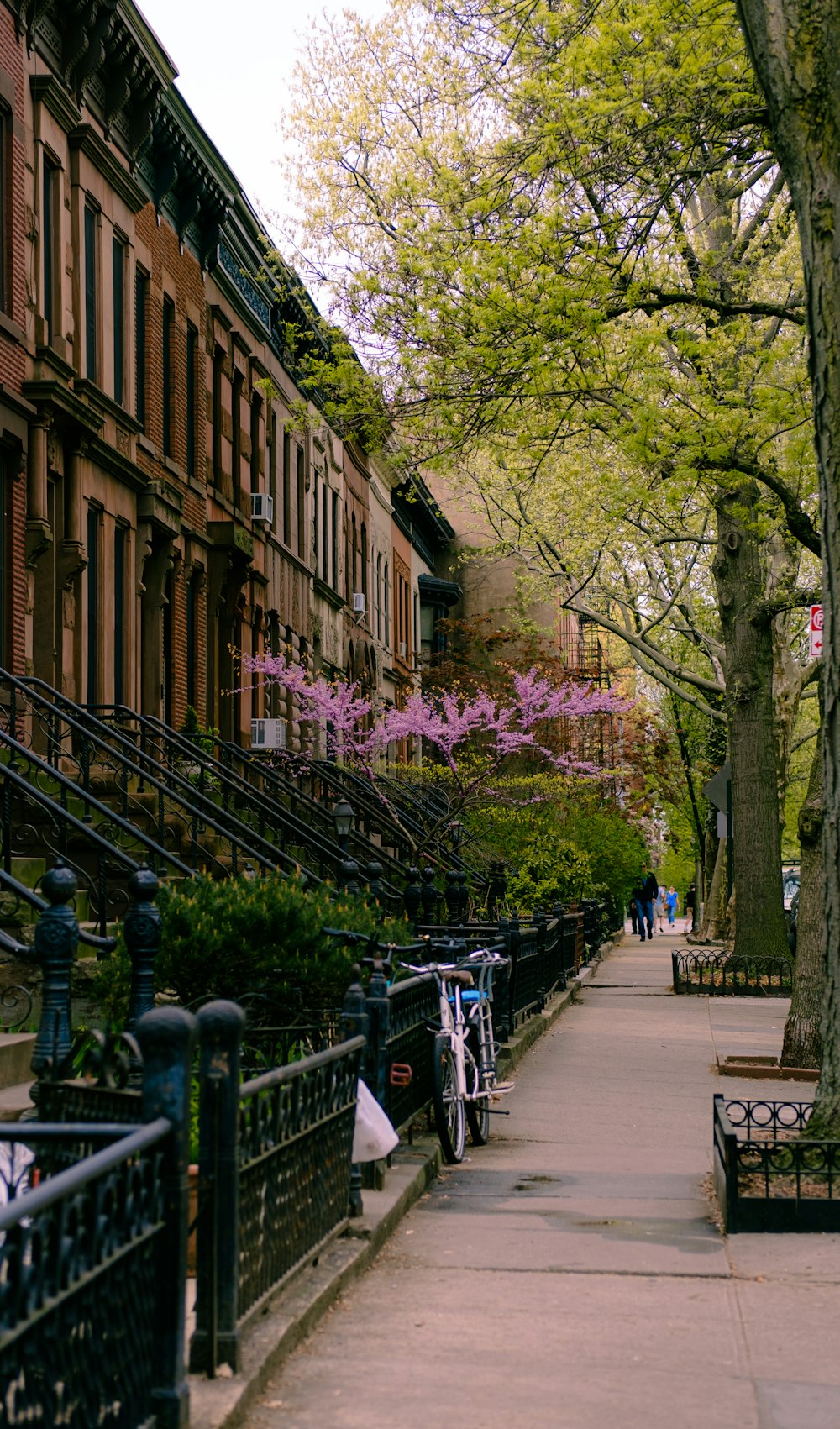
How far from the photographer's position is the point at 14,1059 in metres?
9.20

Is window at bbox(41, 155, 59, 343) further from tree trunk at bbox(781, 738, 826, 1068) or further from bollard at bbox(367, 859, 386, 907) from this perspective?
tree trunk at bbox(781, 738, 826, 1068)

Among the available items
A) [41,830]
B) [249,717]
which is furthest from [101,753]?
[249,717]

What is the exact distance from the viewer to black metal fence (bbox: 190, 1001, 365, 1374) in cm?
505

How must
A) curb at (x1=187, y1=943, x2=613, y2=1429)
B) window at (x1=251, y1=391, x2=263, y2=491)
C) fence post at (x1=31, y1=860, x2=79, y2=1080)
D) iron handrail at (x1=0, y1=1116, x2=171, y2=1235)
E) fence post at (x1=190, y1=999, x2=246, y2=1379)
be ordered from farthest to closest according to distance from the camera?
window at (x1=251, y1=391, x2=263, y2=491) < fence post at (x1=31, y1=860, x2=79, y2=1080) < fence post at (x1=190, y1=999, x2=246, y2=1379) < curb at (x1=187, y1=943, x2=613, y2=1429) < iron handrail at (x1=0, y1=1116, x2=171, y2=1235)

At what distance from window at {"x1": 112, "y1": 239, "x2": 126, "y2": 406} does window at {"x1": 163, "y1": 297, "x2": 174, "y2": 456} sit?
7.20ft

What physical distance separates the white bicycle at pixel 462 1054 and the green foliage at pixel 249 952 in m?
0.53

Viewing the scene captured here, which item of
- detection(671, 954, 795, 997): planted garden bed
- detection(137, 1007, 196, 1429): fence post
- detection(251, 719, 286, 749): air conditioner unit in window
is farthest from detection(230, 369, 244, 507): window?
detection(137, 1007, 196, 1429): fence post

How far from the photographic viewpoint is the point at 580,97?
1573 cm

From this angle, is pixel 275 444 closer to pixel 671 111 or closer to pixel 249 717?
pixel 249 717

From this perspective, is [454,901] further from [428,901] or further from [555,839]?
[555,839]

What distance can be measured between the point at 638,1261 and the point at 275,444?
2453 cm

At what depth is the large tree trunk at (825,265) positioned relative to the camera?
8883 mm

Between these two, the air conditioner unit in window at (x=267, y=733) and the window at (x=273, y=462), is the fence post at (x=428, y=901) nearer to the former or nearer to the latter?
the air conditioner unit in window at (x=267, y=733)

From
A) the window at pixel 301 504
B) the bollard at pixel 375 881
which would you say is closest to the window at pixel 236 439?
the window at pixel 301 504
